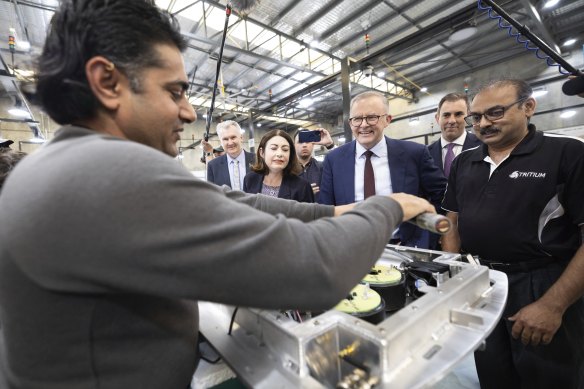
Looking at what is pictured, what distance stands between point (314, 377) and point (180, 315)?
1.12 ft

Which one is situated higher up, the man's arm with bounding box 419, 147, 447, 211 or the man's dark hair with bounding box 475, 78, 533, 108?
the man's dark hair with bounding box 475, 78, 533, 108

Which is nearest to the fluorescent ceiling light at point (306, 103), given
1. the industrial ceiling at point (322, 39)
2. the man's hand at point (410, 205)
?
the industrial ceiling at point (322, 39)

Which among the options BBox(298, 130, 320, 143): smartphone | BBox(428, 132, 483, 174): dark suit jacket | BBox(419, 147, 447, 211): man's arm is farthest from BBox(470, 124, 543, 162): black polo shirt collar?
BBox(298, 130, 320, 143): smartphone

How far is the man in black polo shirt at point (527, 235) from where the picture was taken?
1.22 meters

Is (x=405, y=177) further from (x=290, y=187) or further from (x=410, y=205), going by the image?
(x=410, y=205)

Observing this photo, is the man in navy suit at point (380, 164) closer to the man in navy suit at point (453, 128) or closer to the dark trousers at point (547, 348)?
the dark trousers at point (547, 348)

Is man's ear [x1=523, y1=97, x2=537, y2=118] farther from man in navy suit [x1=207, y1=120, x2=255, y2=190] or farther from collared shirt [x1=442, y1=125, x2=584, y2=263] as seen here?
man in navy suit [x1=207, y1=120, x2=255, y2=190]

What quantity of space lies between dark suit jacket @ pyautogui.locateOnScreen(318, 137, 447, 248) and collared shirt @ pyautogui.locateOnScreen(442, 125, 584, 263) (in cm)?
39

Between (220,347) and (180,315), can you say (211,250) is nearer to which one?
(180,315)

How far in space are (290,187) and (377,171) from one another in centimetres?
83

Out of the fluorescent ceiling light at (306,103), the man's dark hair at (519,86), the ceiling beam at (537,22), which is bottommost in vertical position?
the man's dark hair at (519,86)

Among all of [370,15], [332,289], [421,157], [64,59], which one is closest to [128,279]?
[332,289]

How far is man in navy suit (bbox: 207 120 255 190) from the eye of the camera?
3422 mm

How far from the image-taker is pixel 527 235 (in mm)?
1299
